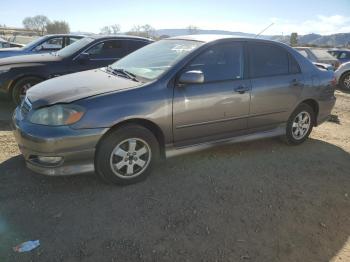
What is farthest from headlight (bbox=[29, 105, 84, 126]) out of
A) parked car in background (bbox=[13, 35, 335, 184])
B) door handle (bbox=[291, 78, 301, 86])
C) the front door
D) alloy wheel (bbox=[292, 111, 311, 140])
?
alloy wheel (bbox=[292, 111, 311, 140])

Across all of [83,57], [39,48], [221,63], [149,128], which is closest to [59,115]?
[149,128]

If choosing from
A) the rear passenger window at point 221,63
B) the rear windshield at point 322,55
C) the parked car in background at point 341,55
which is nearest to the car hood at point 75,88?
the rear passenger window at point 221,63

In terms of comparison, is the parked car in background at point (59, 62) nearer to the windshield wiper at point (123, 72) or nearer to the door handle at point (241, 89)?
the windshield wiper at point (123, 72)

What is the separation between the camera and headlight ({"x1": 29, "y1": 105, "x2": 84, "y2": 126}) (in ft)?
10.8

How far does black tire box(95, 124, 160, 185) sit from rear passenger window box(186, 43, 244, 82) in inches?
36.8

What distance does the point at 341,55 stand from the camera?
46.9 feet

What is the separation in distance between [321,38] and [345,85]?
108854mm

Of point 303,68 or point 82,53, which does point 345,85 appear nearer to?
point 303,68

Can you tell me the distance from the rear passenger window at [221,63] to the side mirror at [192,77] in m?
0.16

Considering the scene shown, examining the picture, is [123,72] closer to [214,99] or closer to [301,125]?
[214,99]

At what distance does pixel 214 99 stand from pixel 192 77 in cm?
50

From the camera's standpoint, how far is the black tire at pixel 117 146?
3469 mm

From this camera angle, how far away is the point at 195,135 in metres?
4.09

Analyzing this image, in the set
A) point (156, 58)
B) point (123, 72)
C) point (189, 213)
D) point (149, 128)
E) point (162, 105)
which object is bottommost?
point (189, 213)
